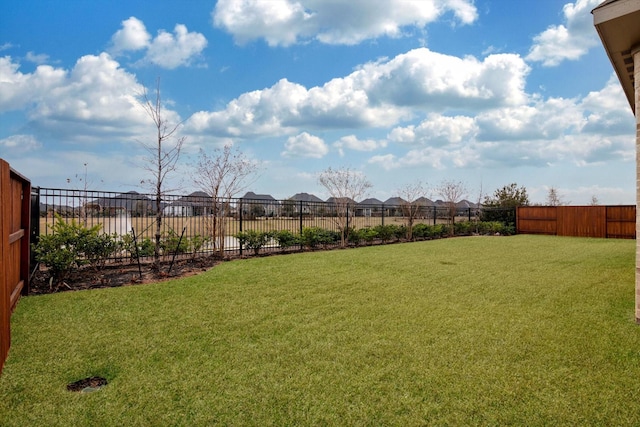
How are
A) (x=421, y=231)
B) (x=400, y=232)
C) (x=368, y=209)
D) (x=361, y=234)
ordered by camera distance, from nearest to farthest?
(x=361, y=234) < (x=368, y=209) < (x=400, y=232) < (x=421, y=231)

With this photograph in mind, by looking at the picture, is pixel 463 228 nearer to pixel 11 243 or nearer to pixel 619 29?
pixel 619 29

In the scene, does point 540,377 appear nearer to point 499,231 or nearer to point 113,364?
point 113,364

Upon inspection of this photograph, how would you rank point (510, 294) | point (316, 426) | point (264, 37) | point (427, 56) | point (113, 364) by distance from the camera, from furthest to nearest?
point (427, 56), point (264, 37), point (510, 294), point (113, 364), point (316, 426)

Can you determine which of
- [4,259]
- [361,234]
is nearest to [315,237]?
Answer: [361,234]

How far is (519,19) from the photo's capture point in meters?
7.65

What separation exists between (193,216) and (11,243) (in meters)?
5.16

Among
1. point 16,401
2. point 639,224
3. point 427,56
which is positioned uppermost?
point 427,56

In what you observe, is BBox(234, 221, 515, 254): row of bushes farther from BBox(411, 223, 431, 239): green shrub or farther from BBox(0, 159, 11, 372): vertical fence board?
BBox(0, 159, 11, 372): vertical fence board

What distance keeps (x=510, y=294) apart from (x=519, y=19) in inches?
249

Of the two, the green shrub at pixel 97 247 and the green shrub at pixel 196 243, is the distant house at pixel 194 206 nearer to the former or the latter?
the green shrub at pixel 196 243

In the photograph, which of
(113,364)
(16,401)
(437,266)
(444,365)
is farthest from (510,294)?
(16,401)

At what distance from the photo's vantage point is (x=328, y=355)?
110 inches

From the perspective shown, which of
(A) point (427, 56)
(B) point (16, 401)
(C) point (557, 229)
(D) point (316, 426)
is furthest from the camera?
(C) point (557, 229)

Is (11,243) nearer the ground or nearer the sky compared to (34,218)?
nearer the ground
